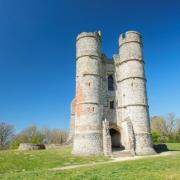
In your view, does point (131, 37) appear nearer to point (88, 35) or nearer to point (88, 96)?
point (88, 35)

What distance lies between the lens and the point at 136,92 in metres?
27.2

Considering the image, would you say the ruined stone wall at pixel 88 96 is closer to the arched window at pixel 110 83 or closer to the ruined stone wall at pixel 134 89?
the arched window at pixel 110 83

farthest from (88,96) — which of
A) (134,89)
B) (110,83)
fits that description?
(134,89)

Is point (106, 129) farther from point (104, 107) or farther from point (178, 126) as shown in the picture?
point (178, 126)

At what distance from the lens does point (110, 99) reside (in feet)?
95.2

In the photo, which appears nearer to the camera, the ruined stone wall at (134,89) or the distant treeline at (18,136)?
the ruined stone wall at (134,89)

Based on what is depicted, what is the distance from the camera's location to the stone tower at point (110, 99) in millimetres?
25191

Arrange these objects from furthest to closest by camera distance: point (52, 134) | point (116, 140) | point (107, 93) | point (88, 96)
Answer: point (52, 134), point (107, 93), point (116, 140), point (88, 96)

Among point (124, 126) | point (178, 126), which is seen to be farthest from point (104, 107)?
point (178, 126)

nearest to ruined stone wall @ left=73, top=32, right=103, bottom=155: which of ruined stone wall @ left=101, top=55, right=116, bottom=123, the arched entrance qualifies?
ruined stone wall @ left=101, top=55, right=116, bottom=123

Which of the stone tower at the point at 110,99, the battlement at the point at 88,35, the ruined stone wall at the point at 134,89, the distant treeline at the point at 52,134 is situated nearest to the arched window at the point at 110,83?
the stone tower at the point at 110,99

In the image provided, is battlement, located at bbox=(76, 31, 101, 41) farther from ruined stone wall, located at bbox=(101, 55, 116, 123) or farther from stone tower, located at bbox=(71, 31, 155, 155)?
ruined stone wall, located at bbox=(101, 55, 116, 123)

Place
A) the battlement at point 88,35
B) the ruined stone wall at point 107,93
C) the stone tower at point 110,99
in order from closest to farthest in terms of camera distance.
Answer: the stone tower at point 110,99 → the battlement at point 88,35 → the ruined stone wall at point 107,93

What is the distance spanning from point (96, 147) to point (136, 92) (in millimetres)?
7932
